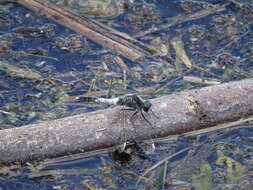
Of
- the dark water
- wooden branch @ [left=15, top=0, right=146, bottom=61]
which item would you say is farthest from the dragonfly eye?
wooden branch @ [left=15, top=0, right=146, bottom=61]

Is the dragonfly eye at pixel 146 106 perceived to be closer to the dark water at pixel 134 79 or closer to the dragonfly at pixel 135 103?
the dragonfly at pixel 135 103

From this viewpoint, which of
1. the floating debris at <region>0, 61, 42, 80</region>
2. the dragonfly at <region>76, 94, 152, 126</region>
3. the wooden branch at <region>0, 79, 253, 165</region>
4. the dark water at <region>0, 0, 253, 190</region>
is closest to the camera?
the wooden branch at <region>0, 79, 253, 165</region>

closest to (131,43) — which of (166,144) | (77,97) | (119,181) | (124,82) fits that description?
(124,82)

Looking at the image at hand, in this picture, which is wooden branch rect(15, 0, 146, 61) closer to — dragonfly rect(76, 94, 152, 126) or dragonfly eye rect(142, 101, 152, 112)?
dragonfly rect(76, 94, 152, 126)

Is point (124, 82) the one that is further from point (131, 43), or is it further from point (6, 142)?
point (6, 142)

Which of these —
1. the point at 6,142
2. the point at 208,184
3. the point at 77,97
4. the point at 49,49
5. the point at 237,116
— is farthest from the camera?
the point at 49,49

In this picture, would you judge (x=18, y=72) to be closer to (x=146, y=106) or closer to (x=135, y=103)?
(x=135, y=103)

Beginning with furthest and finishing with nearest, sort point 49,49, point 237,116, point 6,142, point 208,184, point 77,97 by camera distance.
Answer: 1. point 49,49
2. point 77,97
3. point 237,116
4. point 208,184
5. point 6,142
